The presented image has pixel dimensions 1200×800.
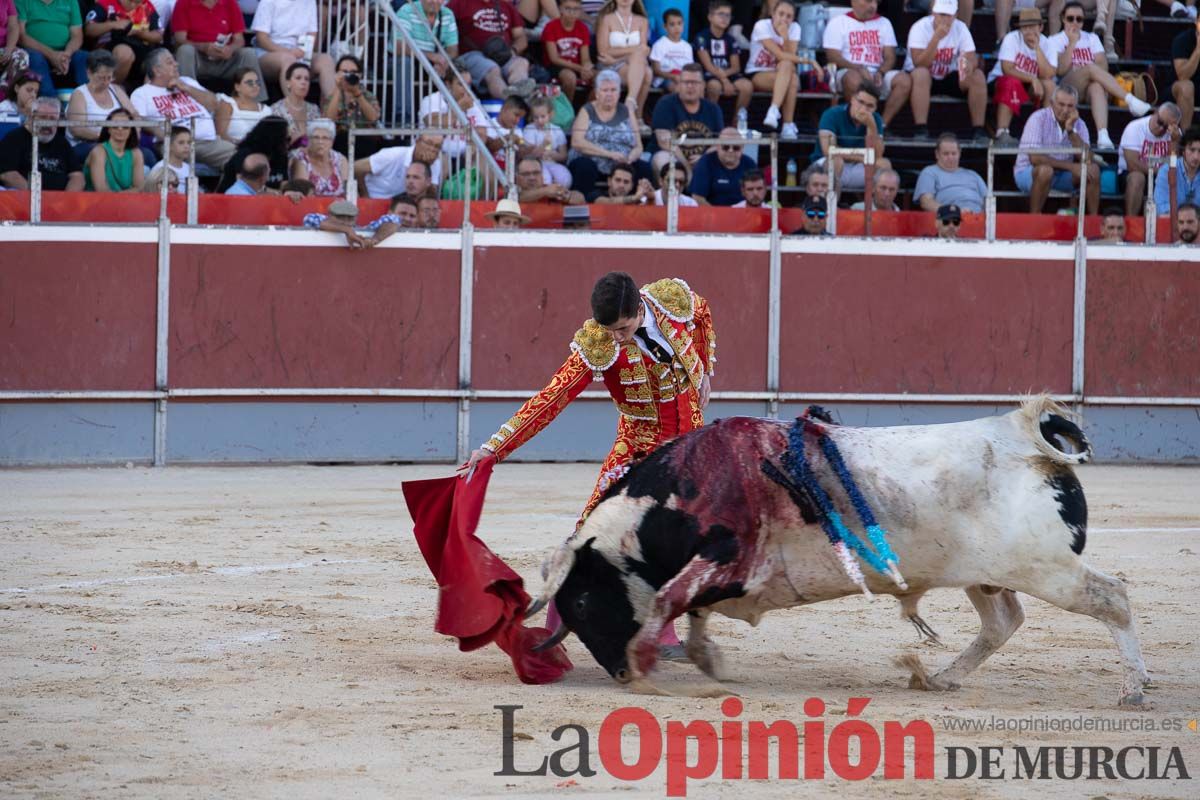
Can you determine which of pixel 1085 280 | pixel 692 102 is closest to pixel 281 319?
pixel 692 102

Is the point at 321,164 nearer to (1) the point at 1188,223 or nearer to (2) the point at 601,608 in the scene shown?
(1) the point at 1188,223

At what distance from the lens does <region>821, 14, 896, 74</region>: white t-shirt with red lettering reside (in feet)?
39.6

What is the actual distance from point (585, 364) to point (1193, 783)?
6.70 ft

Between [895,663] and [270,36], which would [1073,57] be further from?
[895,663]

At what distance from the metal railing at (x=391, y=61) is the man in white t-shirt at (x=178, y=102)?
1112mm

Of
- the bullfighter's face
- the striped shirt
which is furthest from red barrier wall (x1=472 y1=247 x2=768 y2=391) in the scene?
the bullfighter's face

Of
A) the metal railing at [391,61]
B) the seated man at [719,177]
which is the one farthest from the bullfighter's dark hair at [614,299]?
the seated man at [719,177]

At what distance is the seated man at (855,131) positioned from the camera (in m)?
10.9

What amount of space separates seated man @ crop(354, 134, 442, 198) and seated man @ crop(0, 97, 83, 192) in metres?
1.71

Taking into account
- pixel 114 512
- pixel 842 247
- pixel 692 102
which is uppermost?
pixel 692 102

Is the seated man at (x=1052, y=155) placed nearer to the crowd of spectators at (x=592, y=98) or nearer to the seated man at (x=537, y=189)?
the crowd of spectators at (x=592, y=98)

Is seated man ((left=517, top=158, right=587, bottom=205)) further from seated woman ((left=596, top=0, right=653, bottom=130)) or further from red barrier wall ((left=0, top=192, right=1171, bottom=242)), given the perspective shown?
seated woman ((left=596, top=0, right=653, bottom=130))

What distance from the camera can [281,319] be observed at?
9.83 m

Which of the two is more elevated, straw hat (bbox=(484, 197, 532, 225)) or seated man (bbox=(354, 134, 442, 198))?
seated man (bbox=(354, 134, 442, 198))
